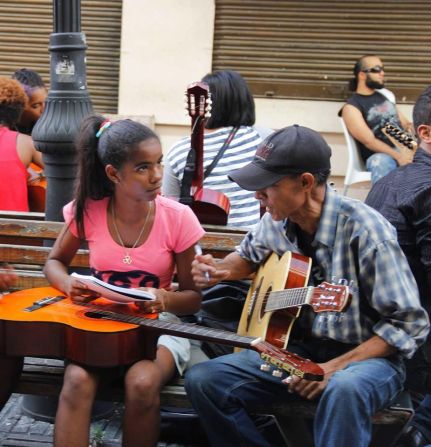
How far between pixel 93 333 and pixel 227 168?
1.82 m

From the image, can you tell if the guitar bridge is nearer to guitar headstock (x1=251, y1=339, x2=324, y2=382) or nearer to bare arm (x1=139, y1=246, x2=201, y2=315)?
bare arm (x1=139, y1=246, x2=201, y2=315)

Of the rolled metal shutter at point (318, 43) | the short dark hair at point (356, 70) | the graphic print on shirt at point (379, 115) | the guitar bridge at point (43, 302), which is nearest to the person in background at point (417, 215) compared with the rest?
the guitar bridge at point (43, 302)

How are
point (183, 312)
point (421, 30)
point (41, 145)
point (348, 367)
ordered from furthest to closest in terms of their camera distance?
point (421, 30), point (41, 145), point (183, 312), point (348, 367)

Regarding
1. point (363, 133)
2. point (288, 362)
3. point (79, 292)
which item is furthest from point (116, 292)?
point (363, 133)

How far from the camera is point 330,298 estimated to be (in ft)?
10.0

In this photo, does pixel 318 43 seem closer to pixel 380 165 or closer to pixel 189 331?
pixel 380 165

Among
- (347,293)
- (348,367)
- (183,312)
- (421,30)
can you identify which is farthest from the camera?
(421,30)

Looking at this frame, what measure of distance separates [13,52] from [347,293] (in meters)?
7.60

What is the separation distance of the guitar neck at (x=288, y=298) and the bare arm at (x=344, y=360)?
0.83 ft

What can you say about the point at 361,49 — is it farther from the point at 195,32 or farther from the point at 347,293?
the point at 347,293

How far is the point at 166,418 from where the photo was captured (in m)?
4.18

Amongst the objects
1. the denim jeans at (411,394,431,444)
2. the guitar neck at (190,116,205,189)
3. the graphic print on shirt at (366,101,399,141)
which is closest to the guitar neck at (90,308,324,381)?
the denim jeans at (411,394,431,444)

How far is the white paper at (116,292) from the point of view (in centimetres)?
336

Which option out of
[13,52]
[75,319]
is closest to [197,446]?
[75,319]
